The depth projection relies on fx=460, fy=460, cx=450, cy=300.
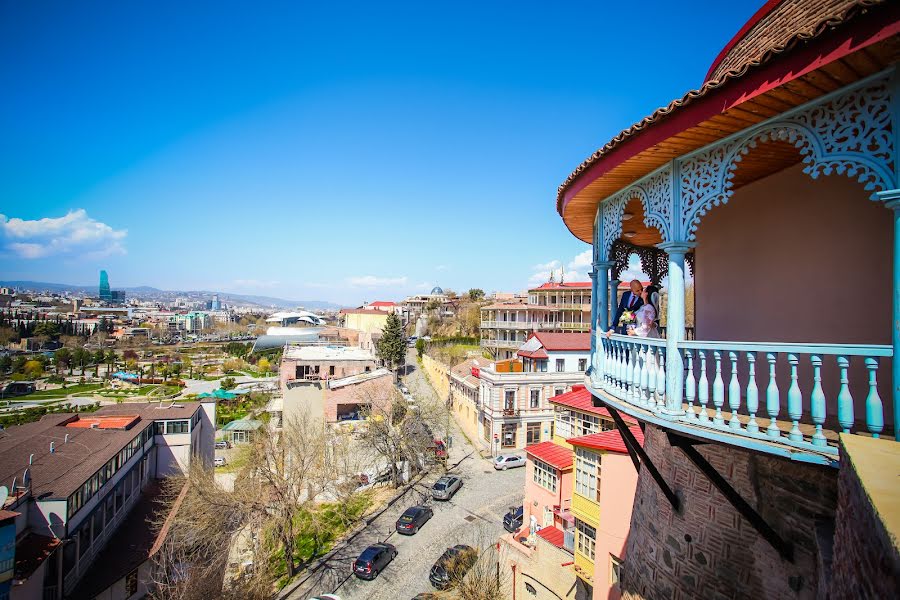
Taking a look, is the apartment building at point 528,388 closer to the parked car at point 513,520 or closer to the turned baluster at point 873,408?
the parked car at point 513,520

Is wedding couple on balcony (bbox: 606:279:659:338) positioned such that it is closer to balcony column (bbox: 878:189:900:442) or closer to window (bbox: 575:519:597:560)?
balcony column (bbox: 878:189:900:442)

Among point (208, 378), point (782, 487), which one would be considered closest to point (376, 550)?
point (782, 487)

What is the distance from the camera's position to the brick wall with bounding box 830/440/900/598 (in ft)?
5.09

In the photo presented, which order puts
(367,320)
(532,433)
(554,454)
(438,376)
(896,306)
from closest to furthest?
1. (896,306)
2. (554,454)
3. (532,433)
4. (438,376)
5. (367,320)

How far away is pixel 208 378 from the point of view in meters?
71.8

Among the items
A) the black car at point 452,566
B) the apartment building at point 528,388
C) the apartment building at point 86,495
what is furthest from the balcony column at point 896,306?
the apartment building at point 528,388

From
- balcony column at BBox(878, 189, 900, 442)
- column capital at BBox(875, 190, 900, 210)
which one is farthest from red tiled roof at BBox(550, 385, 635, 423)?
column capital at BBox(875, 190, 900, 210)

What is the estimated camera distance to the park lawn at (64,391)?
5925 centimetres

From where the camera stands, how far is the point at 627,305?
557 cm

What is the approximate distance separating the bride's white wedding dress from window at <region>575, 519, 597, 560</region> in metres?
10.3

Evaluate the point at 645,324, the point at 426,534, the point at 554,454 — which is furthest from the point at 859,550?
the point at 426,534

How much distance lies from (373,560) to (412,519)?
11.3ft

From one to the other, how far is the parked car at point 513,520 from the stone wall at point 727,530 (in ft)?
51.9

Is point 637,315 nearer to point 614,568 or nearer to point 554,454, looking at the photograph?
point 614,568
